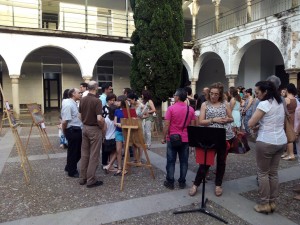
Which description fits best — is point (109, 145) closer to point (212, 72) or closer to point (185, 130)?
point (185, 130)

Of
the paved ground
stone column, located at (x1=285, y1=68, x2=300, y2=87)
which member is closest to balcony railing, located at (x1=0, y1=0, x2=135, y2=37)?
stone column, located at (x1=285, y1=68, x2=300, y2=87)

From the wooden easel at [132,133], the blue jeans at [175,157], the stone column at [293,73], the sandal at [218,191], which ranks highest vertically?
the stone column at [293,73]

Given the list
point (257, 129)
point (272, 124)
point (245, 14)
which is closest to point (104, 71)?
point (245, 14)

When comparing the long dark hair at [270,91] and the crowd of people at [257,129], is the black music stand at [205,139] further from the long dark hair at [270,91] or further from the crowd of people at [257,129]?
the long dark hair at [270,91]

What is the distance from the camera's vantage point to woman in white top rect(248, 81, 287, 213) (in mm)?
3850

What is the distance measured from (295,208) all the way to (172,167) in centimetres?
198

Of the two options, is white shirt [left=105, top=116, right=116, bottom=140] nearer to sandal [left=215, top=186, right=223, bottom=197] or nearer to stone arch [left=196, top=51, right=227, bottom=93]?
sandal [left=215, top=186, right=223, bottom=197]

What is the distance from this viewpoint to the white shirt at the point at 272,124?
3.84 metres

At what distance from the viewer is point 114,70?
20219 mm

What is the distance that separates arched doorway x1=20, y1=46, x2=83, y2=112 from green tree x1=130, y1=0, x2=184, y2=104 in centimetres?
827

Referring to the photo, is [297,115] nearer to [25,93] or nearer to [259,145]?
[259,145]

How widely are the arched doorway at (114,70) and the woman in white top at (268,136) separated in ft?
54.4

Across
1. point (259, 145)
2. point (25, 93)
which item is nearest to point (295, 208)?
point (259, 145)

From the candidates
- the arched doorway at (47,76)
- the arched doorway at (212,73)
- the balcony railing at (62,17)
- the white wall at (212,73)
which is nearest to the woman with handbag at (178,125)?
the balcony railing at (62,17)
